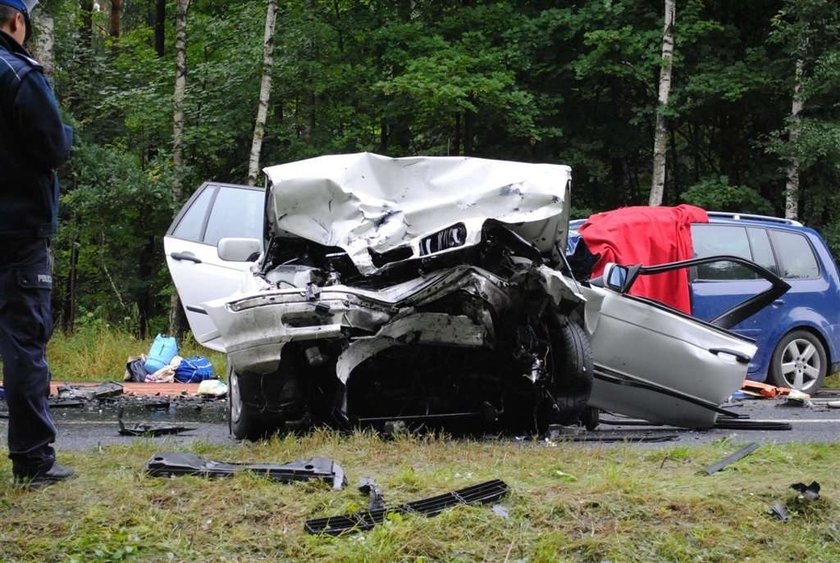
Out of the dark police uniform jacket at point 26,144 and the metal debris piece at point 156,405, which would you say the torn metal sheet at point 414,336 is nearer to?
the dark police uniform jacket at point 26,144

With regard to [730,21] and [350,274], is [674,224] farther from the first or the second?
[730,21]

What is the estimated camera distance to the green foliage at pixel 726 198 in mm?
17562

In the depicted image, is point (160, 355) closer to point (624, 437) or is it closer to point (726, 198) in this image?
point (624, 437)

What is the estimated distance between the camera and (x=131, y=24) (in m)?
27.5

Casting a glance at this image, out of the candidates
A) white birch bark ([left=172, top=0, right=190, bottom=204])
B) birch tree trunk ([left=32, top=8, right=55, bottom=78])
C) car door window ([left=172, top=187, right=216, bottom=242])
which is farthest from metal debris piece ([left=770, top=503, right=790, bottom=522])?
white birch bark ([left=172, top=0, right=190, bottom=204])

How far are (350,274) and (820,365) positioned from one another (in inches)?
255

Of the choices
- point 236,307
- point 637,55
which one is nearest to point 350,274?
point 236,307

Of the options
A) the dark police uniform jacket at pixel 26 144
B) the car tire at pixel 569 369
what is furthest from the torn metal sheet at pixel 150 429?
the car tire at pixel 569 369

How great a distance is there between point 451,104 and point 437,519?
15390 millimetres

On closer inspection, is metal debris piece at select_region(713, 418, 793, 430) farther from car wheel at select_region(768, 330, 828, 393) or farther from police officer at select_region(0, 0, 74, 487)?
police officer at select_region(0, 0, 74, 487)

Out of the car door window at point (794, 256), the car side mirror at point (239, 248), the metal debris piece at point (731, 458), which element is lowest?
the metal debris piece at point (731, 458)

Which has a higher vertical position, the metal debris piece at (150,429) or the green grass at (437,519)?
the green grass at (437,519)

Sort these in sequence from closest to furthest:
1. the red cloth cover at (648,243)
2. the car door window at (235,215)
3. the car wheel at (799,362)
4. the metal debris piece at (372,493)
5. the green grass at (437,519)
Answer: the green grass at (437,519) → the metal debris piece at (372,493) → the red cloth cover at (648,243) → the car door window at (235,215) → the car wheel at (799,362)

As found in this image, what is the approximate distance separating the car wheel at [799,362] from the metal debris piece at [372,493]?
7.17 meters
